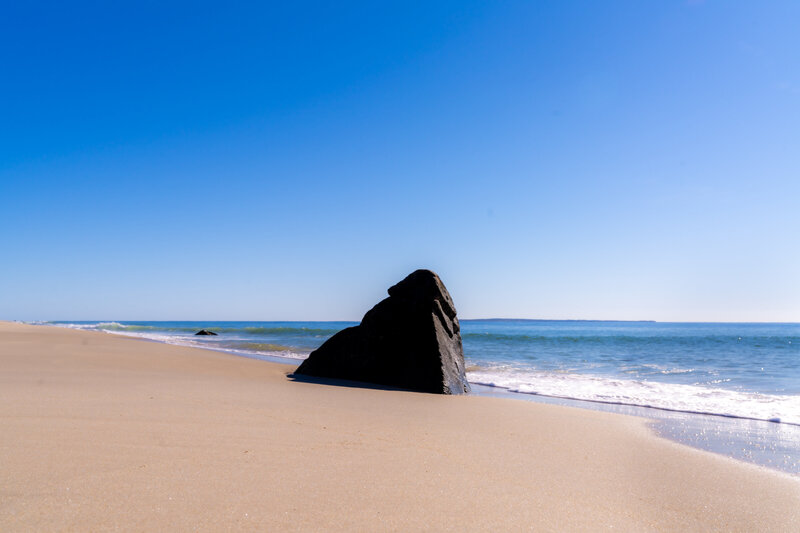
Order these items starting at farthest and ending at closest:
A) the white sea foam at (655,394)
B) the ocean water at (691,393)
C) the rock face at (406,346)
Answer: the rock face at (406,346) → the white sea foam at (655,394) → the ocean water at (691,393)

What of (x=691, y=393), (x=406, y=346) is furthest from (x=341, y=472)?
(x=691, y=393)

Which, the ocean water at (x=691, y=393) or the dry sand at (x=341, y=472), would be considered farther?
the ocean water at (x=691, y=393)

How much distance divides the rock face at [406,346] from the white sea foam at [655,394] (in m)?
1.65

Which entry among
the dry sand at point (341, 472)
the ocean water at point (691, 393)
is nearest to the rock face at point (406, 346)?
the ocean water at point (691, 393)

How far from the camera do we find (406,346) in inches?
333

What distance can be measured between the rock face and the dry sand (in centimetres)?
243

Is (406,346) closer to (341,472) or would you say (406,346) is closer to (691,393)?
(691,393)

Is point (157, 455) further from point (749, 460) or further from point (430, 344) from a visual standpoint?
point (430, 344)

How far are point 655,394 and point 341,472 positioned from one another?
7300mm

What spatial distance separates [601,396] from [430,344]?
3.05 metres

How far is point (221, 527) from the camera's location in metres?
2.10

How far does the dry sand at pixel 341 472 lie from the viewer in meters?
2.29

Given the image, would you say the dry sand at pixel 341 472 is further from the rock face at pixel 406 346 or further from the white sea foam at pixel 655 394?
the rock face at pixel 406 346

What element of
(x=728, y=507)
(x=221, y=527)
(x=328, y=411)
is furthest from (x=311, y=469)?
(x=728, y=507)
